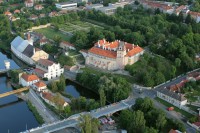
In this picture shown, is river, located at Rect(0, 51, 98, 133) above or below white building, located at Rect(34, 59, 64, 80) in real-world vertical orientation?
below

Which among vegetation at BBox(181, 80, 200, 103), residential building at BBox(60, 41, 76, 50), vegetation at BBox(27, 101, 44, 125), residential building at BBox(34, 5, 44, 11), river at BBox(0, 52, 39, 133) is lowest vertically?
river at BBox(0, 52, 39, 133)

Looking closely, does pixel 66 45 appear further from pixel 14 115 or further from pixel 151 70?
pixel 14 115

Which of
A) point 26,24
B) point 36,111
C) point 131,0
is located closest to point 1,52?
point 26,24

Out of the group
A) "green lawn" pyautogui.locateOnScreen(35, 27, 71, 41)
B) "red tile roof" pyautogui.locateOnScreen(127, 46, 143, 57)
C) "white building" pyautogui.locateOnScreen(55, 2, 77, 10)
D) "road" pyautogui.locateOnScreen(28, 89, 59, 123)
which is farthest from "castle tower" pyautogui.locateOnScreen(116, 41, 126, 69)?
"white building" pyautogui.locateOnScreen(55, 2, 77, 10)

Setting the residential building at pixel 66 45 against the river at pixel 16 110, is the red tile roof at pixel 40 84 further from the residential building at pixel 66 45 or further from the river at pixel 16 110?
the residential building at pixel 66 45

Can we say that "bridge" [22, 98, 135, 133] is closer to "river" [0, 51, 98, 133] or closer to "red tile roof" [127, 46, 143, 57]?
"river" [0, 51, 98, 133]

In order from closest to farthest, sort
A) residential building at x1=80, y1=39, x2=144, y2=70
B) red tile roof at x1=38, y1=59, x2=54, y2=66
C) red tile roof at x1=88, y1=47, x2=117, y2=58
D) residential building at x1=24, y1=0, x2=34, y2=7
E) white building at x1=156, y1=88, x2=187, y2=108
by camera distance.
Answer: white building at x1=156, y1=88, x2=187, y2=108 < red tile roof at x1=38, y1=59, x2=54, y2=66 < residential building at x1=80, y1=39, x2=144, y2=70 < red tile roof at x1=88, y1=47, x2=117, y2=58 < residential building at x1=24, y1=0, x2=34, y2=7

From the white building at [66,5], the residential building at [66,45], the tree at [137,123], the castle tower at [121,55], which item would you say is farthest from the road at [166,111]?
the white building at [66,5]
